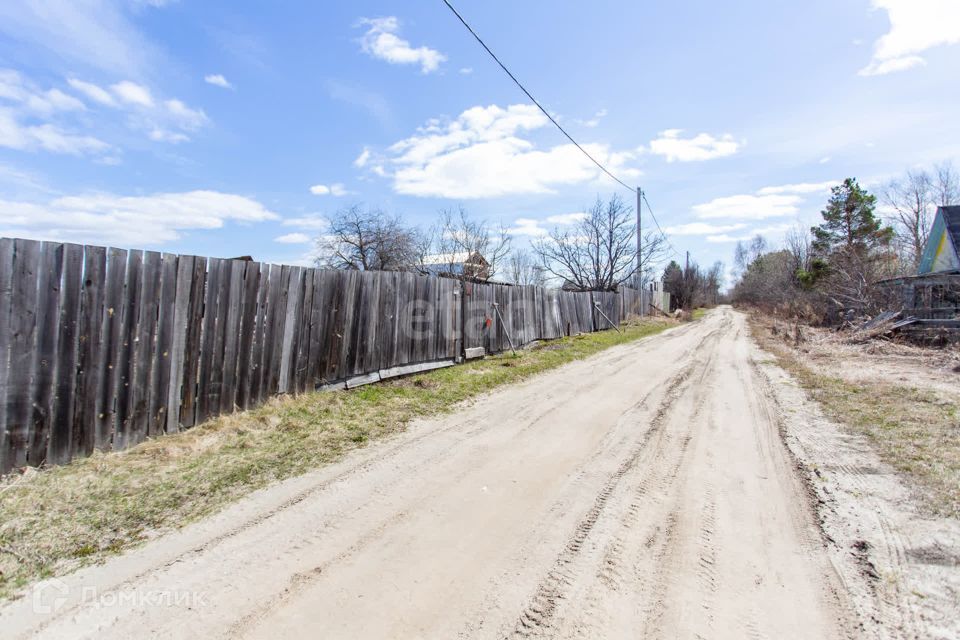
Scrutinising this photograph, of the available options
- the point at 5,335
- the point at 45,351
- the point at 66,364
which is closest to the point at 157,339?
the point at 66,364

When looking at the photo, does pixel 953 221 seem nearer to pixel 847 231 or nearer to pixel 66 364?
pixel 847 231

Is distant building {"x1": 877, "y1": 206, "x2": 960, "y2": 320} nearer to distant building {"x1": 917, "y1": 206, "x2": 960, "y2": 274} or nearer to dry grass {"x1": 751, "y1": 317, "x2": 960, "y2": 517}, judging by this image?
distant building {"x1": 917, "y1": 206, "x2": 960, "y2": 274}

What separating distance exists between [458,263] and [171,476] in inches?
917

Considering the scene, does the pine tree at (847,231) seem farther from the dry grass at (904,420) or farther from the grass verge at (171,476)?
the grass verge at (171,476)

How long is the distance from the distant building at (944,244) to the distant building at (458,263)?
66.1 ft

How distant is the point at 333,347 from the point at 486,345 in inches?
192

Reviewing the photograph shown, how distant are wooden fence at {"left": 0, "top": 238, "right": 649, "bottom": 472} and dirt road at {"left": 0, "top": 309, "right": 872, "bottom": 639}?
6.46 feet

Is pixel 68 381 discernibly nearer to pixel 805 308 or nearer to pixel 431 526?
pixel 431 526

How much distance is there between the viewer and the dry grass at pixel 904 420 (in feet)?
11.5

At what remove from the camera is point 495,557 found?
102 inches

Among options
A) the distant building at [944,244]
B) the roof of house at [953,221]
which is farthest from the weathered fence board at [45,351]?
the roof of house at [953,221]

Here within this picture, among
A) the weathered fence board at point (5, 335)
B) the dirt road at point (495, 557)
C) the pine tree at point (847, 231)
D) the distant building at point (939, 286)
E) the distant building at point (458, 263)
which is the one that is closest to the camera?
the dirt road at point (495, 557)

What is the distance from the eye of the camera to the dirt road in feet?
6.78

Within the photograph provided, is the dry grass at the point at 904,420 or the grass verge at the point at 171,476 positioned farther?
the dry grass at the point at 904,420
